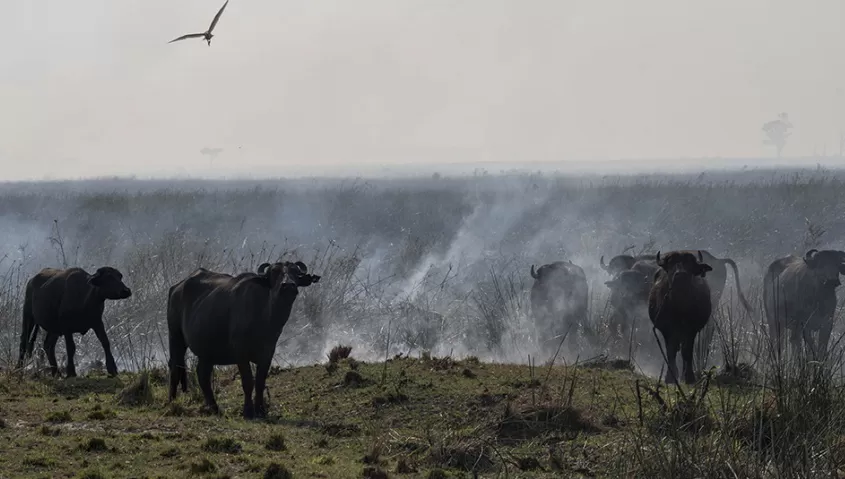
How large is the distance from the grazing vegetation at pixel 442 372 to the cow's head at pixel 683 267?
0.94 meters

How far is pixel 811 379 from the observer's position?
8.63 metres

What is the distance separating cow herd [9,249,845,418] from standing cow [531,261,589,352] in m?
0.02

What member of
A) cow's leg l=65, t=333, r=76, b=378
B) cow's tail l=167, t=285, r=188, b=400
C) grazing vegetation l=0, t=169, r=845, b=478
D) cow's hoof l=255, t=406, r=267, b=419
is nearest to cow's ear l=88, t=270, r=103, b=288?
cow's leg l=65, t=333, r=76, b=378

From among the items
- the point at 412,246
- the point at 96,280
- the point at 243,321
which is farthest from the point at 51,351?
the point at 412,246

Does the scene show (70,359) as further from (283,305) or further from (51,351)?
(283,305)

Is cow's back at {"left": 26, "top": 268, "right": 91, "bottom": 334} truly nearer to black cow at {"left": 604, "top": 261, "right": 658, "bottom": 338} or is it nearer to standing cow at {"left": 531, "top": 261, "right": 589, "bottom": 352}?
standing cow at {"left": 531, "top": 261, "right": 589, "bottom": 352}

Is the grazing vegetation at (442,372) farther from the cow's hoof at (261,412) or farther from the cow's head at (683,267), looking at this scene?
the cow's head at (683,267)

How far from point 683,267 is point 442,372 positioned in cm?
398

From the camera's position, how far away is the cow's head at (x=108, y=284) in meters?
16.6

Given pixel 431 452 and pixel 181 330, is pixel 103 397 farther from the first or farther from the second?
pixel 431 452

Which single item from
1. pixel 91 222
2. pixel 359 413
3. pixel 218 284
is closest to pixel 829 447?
pixel 359 413

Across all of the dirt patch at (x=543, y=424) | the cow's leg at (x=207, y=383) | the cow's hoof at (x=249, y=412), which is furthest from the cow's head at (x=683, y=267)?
the cow's leg at (x=207, y=383)

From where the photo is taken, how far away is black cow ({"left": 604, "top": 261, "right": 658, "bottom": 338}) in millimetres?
19620

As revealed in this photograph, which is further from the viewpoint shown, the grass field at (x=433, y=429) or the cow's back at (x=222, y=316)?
the cow's back at (x=222, y=316)
